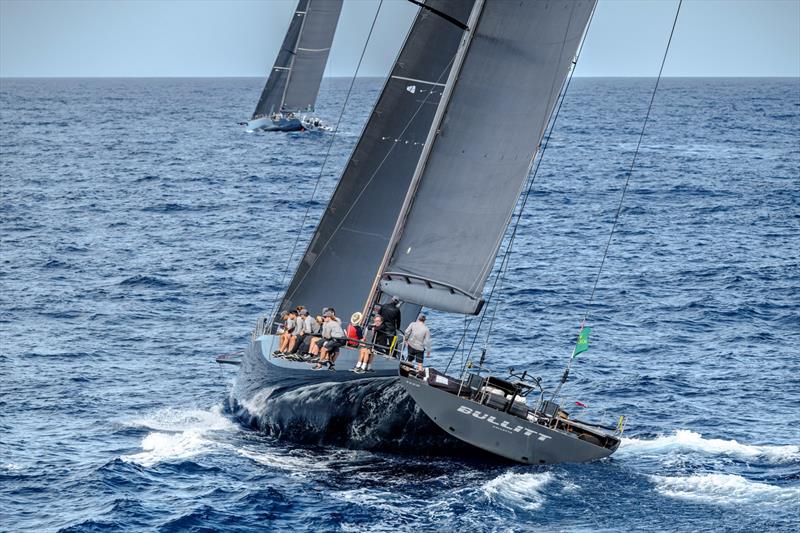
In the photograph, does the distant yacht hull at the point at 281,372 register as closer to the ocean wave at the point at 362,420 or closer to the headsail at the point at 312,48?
the ocean wave at the point at 362,420

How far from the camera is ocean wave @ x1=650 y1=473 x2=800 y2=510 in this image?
2759cm

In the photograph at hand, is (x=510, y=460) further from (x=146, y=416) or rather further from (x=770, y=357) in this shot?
(x=770, y=357)

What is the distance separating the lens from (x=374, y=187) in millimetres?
35969

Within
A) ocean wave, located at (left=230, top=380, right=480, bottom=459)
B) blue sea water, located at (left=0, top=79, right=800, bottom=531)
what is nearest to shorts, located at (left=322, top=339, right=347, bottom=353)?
ocean wave, located at (left=230, top=380, right=480, bottom=459)

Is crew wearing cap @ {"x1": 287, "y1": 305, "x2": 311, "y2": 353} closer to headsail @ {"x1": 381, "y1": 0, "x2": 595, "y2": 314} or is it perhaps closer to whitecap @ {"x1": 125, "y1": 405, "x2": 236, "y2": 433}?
headsail @ {"x1": 381, "y1": 0, "x2": 595, "y2": 314}

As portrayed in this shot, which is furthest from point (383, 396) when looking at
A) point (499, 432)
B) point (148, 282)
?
point (148, 282)

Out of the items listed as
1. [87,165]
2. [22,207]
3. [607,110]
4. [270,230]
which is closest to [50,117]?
[87,165]

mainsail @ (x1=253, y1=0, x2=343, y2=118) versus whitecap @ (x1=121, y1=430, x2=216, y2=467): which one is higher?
mainsail @ (x1=253, y1=0, x2=343, y2=118)

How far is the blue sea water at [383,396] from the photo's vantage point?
2742cm

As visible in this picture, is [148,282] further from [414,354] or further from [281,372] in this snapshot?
[414,354]

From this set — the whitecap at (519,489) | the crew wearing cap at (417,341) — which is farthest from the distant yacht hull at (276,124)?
the whitecap at (519,489)

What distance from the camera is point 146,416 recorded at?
35.3 m

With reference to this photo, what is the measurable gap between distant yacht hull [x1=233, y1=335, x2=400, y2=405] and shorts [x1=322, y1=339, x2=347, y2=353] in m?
0.16

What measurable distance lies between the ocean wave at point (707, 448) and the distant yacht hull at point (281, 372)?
269 inches
